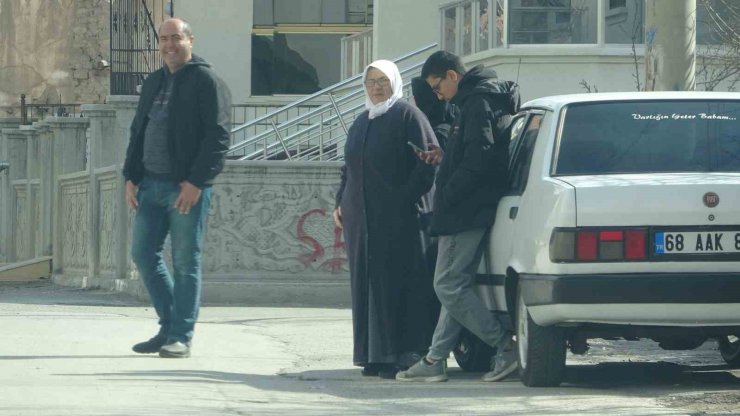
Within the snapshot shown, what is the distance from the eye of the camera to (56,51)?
4603 cm

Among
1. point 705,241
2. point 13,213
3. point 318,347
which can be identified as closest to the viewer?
point 705,241

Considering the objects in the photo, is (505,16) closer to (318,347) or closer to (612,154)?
(318,347)

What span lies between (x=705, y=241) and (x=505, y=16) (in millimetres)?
11702

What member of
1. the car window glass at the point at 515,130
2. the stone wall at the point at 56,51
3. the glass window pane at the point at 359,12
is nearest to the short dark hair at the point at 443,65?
the car window glass at the point at 515,130

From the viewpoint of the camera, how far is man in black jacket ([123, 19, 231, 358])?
9180 mm

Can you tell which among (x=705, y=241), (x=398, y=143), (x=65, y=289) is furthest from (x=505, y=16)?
(x=705, y=241)

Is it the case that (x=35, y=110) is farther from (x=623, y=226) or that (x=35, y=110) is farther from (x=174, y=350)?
(x=623, y=226)

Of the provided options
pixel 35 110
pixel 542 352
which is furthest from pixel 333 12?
pixel 542 352

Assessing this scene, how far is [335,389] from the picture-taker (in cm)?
820

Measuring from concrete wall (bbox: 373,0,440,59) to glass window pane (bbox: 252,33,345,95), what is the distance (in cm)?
830

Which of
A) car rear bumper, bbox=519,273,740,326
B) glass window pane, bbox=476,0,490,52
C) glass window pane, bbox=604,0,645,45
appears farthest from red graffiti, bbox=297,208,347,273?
car rear bumper, bbox=519,273,740,326

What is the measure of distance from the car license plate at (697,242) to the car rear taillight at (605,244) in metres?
0.09

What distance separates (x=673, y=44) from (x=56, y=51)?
37.8 meters

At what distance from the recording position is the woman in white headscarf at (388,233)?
8734 mm
